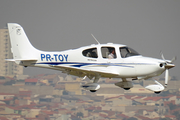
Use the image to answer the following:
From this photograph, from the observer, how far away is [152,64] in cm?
1973

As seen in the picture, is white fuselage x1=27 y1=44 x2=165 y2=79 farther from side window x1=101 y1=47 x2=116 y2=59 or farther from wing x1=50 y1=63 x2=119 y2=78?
side window x1=101 y1=47 x2=116 y2=59

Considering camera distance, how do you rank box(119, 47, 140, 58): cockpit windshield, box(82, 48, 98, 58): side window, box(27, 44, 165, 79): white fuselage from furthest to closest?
box(82, 48, 98, 58): side window → box(119, 47, 140, 58): cockpit windshield → box(27, 44, 165, 79): white fuselage

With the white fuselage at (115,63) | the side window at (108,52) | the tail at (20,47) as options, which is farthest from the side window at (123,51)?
the tail at (20,47)

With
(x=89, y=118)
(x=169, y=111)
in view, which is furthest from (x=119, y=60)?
(x=169, y=111)

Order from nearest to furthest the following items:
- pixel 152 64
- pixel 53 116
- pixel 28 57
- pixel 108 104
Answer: pixel 152 64 → pixel 28 57 → pixel 53 116 → pixel 108 104

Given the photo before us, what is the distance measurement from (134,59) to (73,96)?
159 m

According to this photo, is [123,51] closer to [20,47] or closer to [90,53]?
[90,53]

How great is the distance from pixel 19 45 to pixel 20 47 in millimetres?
138

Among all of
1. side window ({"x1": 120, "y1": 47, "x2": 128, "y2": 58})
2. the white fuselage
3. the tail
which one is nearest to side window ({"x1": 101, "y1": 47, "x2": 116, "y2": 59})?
the white fuselage

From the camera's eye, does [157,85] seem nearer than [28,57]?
Yes

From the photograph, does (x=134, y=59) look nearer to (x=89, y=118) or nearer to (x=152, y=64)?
(x=152, y=64)

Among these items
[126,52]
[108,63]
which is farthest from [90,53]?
[126,52]

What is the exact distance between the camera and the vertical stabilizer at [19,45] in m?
21.9

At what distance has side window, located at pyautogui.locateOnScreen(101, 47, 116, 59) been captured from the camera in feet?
66.2
